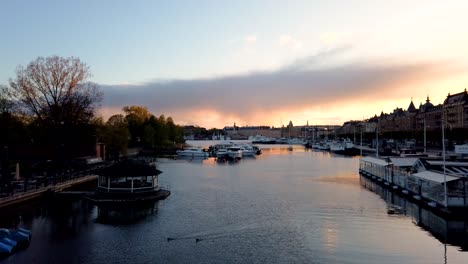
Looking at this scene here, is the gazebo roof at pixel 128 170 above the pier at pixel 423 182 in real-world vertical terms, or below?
above

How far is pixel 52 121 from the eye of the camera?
55.9 m

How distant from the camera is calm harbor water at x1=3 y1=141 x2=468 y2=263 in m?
21.6

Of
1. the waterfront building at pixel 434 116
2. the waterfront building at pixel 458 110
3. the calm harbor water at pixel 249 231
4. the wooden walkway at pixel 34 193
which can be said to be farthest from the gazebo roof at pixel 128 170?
the waterfront building at pixel 458 110

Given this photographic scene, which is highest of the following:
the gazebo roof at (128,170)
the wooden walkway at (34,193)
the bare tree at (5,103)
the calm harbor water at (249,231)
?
the bare tree at (5,103)

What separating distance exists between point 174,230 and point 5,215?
1179 cm

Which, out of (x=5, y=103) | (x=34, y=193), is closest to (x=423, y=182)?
(x=34, y=193)

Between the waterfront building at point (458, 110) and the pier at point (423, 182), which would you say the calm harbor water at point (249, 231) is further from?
the waterfront building at point (458, 110)

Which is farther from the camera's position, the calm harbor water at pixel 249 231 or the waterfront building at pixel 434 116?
the waterfront building at pixel 434 116

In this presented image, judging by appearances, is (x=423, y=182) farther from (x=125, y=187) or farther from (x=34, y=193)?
(x=34, y=193)

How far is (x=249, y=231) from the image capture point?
26.6 metres

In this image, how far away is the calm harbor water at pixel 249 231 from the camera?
70.8ft

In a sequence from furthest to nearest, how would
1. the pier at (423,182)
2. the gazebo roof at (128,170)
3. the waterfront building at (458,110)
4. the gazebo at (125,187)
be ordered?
the waterfront building at (458,110), the gazebo roof at (128,170), the gazebo at (125,187), the pier at (423,182)

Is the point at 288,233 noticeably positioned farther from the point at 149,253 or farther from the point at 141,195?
the point at 141,195

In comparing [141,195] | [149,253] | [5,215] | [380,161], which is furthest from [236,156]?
[149,253]
